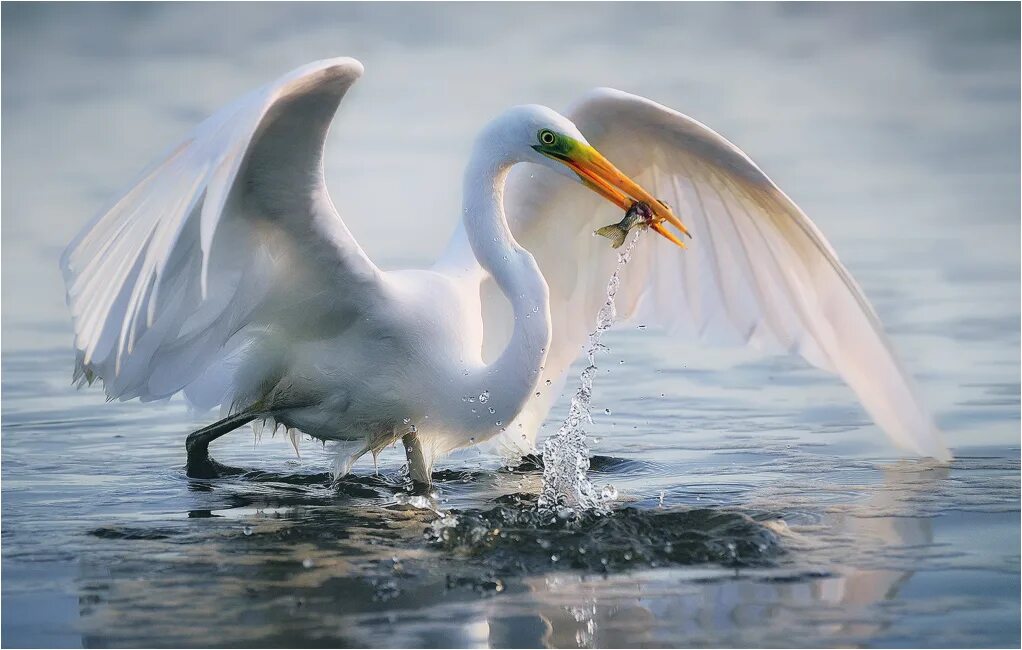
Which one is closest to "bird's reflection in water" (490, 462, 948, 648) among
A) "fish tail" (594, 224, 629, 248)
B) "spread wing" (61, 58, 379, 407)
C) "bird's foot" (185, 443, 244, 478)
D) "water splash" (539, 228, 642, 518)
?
"water splash" (539, 228, 642, 518)

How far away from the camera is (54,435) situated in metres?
7.93

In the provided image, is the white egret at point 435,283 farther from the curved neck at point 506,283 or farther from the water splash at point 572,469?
the water splash at point 572,469

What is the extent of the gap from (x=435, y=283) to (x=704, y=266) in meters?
1.64

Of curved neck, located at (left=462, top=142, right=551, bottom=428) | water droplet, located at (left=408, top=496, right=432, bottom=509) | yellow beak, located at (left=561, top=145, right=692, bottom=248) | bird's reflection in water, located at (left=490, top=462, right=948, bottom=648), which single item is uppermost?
yellow beak, located at (left=561, top=145, right=692, bottom=248)

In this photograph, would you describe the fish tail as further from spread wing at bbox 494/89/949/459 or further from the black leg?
the black leg

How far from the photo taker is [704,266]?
711cm

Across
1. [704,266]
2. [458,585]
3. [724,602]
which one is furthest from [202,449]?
[724,602]

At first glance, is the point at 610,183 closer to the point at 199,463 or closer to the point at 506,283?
the point at 506,283

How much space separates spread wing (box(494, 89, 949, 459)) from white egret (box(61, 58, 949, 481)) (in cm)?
1

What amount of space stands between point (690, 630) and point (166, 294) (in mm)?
2617

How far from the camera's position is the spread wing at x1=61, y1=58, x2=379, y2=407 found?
15.2 feet

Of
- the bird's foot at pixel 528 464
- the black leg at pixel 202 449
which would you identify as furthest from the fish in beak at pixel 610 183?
the black leg at pixel 202 449

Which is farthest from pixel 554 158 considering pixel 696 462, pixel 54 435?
pixel 54 435

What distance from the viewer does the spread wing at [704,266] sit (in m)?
6.46
